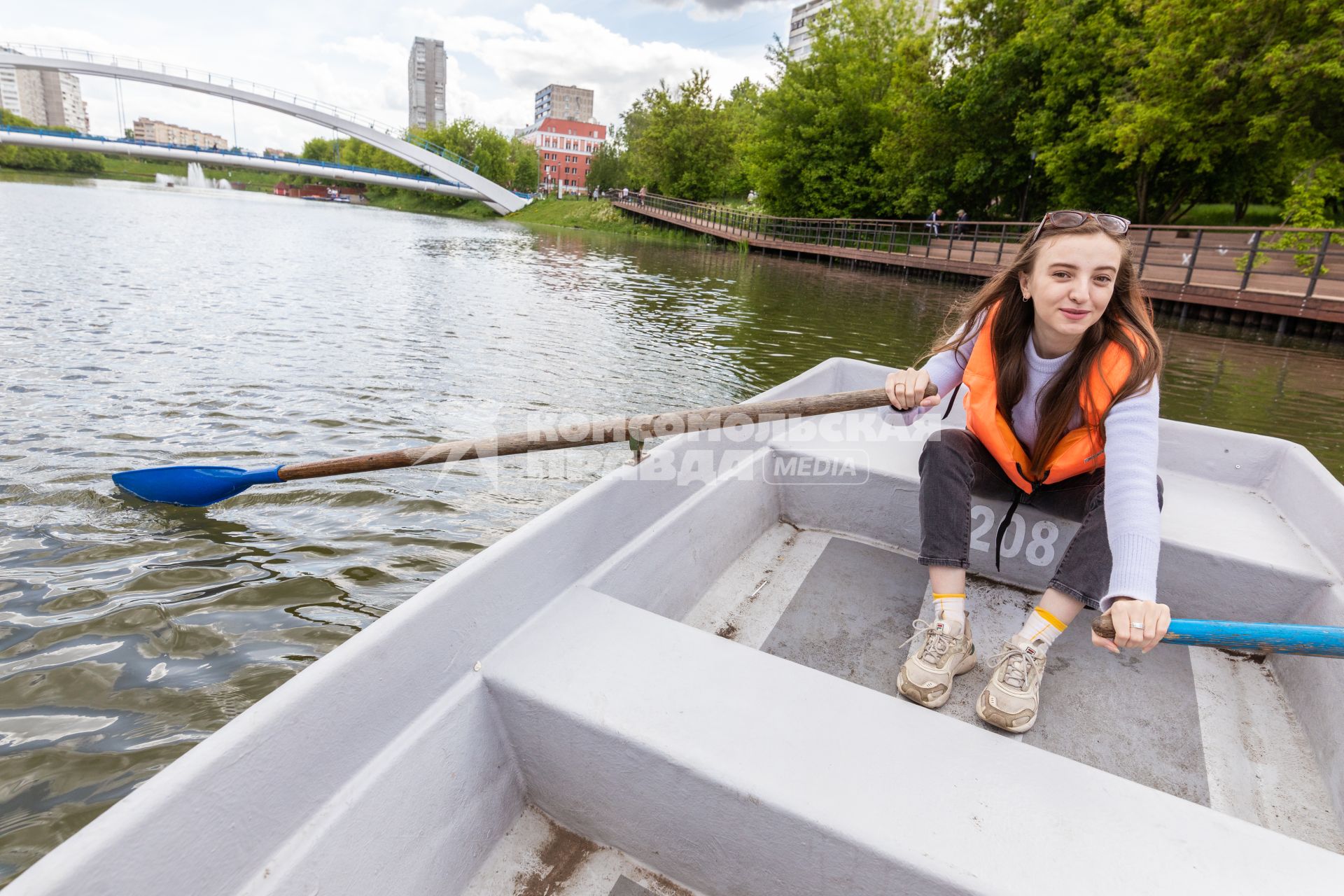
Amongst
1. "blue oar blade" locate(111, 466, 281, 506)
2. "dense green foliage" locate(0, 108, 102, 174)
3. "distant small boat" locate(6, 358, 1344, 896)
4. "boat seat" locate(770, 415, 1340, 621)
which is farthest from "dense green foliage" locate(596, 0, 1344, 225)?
"dense green foliage" locate(0, 108, 102, 174)

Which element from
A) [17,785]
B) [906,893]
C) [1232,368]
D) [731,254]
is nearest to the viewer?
[906,893]

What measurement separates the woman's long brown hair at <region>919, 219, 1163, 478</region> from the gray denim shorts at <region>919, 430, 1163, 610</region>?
5.3 inches

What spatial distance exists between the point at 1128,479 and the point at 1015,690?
1.80 feet

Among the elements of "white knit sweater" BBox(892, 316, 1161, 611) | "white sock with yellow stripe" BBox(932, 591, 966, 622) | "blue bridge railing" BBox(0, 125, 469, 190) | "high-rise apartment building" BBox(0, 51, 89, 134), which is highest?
"high-rise apartment building" BBox(0, 51, 89, 134)

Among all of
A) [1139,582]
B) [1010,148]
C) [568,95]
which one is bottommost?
[1139,582]

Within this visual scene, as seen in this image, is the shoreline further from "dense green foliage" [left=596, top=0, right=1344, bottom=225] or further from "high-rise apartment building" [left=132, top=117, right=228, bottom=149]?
"high-rise apartment building" [left=132, top=117, right=228, bottom=149]

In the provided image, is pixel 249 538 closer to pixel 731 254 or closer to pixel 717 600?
pixel 717 600

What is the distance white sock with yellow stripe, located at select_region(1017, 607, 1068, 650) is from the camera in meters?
1.73

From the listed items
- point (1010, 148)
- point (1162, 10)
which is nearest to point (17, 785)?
point (1162, 10)

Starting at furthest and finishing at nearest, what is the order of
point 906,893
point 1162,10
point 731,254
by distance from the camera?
point 731,254 → point 1162,10 → point 906,893

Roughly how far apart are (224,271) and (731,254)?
64.7 feet

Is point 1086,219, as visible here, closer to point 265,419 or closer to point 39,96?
point 265,419

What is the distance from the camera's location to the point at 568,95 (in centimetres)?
14388

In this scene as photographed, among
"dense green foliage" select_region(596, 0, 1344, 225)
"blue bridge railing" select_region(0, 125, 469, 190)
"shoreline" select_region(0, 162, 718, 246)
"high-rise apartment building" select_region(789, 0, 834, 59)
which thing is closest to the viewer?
"dense green foliage" select_region(596, 0, 1344, 225)
